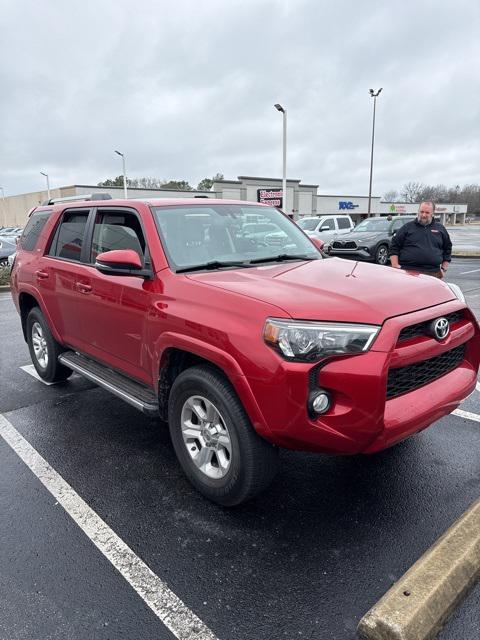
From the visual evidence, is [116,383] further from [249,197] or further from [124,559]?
[249,197]

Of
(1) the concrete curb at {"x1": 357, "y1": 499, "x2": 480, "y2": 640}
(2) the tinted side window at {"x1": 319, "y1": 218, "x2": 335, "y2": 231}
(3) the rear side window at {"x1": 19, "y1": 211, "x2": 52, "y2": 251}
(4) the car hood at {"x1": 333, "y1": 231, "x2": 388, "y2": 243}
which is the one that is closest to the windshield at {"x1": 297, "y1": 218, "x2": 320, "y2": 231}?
(2) the tinted side window at {"x1": 319, "y1": 218, "x2": 335, "y2": 231}

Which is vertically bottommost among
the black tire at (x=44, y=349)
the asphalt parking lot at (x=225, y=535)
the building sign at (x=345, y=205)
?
the asphalt parking lot at (x=225, y=535)

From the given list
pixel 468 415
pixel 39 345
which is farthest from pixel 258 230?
pixel 39 345

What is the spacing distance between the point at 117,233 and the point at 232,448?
2.12 metres

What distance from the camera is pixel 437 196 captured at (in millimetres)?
107875

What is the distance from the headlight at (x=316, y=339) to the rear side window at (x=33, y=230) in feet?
12.2

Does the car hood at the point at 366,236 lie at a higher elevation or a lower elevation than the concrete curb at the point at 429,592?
higher

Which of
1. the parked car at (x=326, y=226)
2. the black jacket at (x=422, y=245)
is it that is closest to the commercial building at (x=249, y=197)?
the parked car at (x=326, y=226)

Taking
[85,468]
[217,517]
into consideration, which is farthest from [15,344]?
[217,517]

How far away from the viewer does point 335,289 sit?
2.81m

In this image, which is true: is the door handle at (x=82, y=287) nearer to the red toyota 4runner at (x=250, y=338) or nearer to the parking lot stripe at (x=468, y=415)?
the red toyota 4runner at (x=250, y=338)

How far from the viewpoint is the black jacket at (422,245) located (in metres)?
6.18

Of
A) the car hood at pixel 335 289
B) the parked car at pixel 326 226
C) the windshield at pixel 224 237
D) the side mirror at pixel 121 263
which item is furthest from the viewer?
the parked car at pixel 326 226

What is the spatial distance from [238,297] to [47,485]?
6.36 feet
